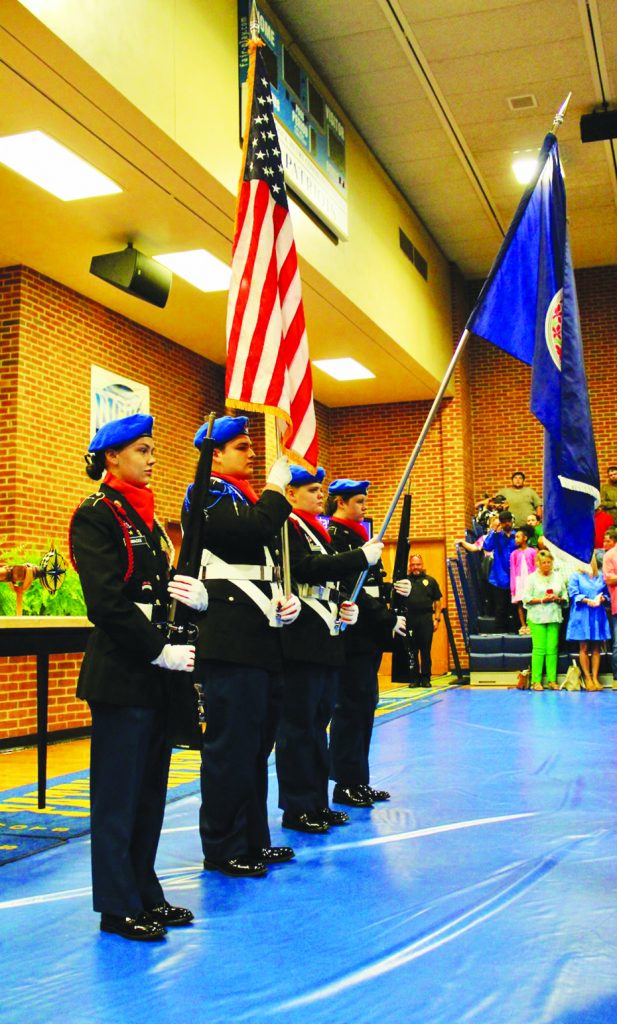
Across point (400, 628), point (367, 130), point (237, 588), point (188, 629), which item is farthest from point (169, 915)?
point (367, 130)

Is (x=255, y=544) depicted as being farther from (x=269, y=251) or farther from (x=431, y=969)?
(x=431, y=969)

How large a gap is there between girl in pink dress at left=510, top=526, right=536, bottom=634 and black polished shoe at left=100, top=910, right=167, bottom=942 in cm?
1076

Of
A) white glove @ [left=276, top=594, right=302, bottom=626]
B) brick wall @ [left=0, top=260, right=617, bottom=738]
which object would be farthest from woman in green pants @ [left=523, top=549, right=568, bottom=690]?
white glove @ [left=276, top=594, right=302, bottom=626]

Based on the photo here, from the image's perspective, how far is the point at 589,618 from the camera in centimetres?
1186

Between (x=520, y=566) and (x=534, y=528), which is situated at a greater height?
(x=534, y=528)

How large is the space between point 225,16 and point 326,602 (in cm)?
551

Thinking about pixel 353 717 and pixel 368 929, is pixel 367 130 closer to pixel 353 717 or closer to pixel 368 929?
pixel 353 717

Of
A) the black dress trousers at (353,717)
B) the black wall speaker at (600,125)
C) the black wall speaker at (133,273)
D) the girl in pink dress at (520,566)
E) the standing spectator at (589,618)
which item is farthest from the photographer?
the girl in pink dress at (520,566)

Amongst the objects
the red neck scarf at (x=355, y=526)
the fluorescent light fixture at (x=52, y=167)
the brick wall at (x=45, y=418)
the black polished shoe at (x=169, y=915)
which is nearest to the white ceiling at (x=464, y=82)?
the fluorescent light fixture at (x=52, y=167)

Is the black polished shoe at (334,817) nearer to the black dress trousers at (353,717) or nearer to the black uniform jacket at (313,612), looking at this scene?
the black dress trousers at (353,717)

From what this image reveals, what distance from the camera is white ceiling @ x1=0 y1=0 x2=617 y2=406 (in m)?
6.45

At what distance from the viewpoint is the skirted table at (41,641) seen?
4.84 meters

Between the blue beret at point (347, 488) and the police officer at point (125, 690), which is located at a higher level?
the blue beret at point (347, 488)

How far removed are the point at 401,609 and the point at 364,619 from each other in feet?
1.07
